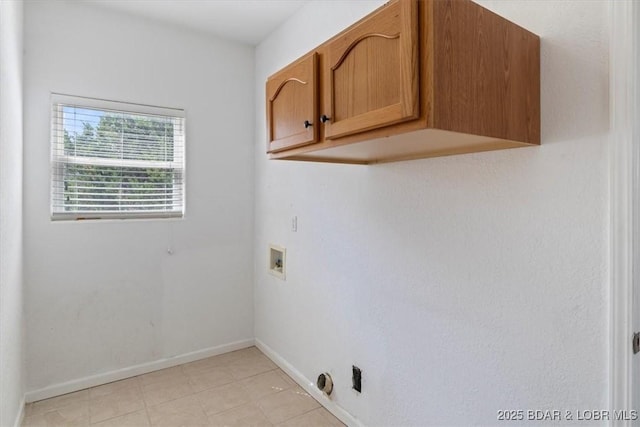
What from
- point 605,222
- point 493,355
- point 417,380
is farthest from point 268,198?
point 605,222

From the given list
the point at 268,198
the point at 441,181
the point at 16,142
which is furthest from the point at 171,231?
the point at 441,181

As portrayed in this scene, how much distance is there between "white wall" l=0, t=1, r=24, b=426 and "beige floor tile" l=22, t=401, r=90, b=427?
107 mm

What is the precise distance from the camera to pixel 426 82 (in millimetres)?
880

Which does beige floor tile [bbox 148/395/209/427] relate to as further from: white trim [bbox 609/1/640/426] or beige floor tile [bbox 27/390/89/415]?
white trim [bbox 609/1/640/426]

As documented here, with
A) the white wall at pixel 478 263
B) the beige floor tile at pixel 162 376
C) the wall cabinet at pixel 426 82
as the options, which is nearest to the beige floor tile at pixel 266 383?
the white wall at pixel 478 263

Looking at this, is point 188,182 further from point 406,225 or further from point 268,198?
point 406,225

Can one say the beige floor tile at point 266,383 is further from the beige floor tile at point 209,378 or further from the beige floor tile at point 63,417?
the beige floor tile at point 63,417

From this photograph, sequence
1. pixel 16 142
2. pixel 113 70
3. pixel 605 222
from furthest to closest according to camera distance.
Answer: pixel 113 70 < pixel 16 142 < pixel 605 222

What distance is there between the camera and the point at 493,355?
1304mm

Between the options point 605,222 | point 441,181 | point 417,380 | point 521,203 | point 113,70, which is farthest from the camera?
point 113,70

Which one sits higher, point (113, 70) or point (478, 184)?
point (113, 70)

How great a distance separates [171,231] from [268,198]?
796 millimetres

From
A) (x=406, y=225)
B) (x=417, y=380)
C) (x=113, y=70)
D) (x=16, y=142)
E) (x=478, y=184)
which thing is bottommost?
(x=417, y=380)

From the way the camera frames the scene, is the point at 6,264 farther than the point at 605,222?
Yes
